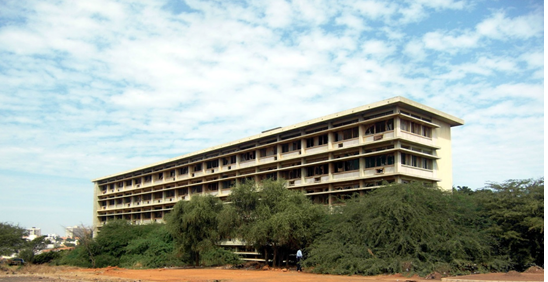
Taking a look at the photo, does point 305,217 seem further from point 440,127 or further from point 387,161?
point 440,127

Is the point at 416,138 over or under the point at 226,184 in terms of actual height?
over

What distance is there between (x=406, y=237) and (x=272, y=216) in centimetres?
1085

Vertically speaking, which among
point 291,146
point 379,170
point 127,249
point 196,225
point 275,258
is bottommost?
point 127,249

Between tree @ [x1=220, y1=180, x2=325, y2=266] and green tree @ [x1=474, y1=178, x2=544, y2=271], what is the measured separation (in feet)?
38.4

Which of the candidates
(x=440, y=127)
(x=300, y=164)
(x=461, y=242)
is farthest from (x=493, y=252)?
(x=300, y=164)

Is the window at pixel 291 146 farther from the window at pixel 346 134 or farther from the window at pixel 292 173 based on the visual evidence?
the window at pixel 346 134

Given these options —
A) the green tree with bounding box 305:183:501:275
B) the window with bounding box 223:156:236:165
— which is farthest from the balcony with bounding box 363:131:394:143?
the window with bounding box 223:156:236:165

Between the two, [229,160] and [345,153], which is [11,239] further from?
[345,153]

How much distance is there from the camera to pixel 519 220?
28109 mm

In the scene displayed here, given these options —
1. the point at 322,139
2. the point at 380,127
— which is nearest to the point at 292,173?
the point at 322,139

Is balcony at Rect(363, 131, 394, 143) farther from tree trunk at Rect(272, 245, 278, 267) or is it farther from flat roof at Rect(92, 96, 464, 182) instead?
tree trunk at Rect(272, 245, 278, 267)

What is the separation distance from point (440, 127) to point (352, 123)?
816cm

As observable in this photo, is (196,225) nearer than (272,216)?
No

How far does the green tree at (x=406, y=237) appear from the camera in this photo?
2622 cm
